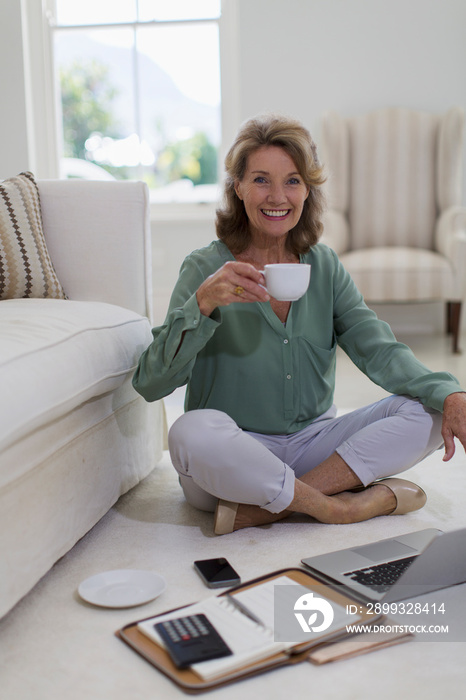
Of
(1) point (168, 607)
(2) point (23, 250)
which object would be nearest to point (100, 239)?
(2) point (23, 250)

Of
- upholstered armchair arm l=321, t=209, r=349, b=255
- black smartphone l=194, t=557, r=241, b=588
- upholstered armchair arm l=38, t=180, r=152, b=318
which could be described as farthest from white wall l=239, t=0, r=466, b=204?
black smartphone l=194, t=557, r=241, b=588

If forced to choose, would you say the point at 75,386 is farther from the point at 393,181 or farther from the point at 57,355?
the point at 393,181

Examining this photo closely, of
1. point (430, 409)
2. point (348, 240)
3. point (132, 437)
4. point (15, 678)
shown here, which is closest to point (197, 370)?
point (132, 437)

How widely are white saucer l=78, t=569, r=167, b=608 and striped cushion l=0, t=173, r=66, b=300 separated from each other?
786mm

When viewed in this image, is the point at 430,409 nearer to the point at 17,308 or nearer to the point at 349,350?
the point at 349,350

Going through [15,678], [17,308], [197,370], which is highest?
[17,308]

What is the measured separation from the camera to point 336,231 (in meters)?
3.99

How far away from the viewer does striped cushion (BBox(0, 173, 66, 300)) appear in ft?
6.03

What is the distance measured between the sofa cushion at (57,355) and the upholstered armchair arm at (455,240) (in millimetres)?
2236

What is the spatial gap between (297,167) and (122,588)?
37.3 inches

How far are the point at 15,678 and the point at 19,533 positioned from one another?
0.24 metres

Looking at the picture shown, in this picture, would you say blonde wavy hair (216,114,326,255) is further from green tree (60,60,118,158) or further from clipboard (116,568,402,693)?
green tree (60,60,118,158)

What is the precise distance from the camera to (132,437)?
72.7 inches

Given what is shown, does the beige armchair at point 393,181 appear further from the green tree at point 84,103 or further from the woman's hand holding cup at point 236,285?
the woman's hand holding cup at point 236,285
